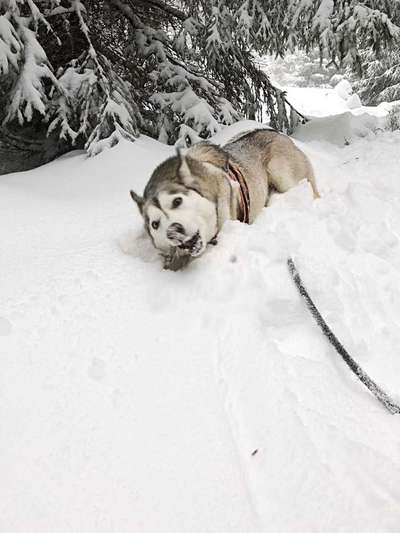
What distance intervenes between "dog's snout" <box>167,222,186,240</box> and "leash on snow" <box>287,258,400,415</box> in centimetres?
75

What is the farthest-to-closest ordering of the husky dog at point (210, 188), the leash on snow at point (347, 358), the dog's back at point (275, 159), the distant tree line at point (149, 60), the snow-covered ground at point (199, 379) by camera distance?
1. the distant tree line at point (149, 60)
2. the dog's back at point (275, 159)
3. the husky dog at point (210, 188)
4. the leash on snow at point (347, 358)
5. the snow-covered ground at point (199, 379)

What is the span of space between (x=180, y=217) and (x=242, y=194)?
1.01 meters

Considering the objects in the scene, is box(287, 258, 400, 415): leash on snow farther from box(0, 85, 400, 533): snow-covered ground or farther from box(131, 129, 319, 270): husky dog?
box(131, 129, 319, 270): husky dog

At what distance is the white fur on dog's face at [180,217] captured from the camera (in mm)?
2945

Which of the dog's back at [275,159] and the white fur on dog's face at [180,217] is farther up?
the white fur on dog's face at [180,217]

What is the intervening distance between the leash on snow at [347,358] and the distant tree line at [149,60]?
369 cm

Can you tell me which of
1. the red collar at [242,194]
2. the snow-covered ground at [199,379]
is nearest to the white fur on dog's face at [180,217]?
the snow-covered ground at [199,379]

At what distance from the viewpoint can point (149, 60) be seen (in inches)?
288

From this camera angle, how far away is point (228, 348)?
2.45 metres

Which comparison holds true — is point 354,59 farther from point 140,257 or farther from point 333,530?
point 333,530

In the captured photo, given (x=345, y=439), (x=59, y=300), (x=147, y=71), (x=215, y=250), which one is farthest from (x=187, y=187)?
(x=147, y=71)

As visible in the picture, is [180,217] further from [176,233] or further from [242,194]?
[242,194]

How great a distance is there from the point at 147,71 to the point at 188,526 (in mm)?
7111

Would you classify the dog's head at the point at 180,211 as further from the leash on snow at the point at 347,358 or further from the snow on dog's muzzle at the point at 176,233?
the leash on snow at the point at 347,358
